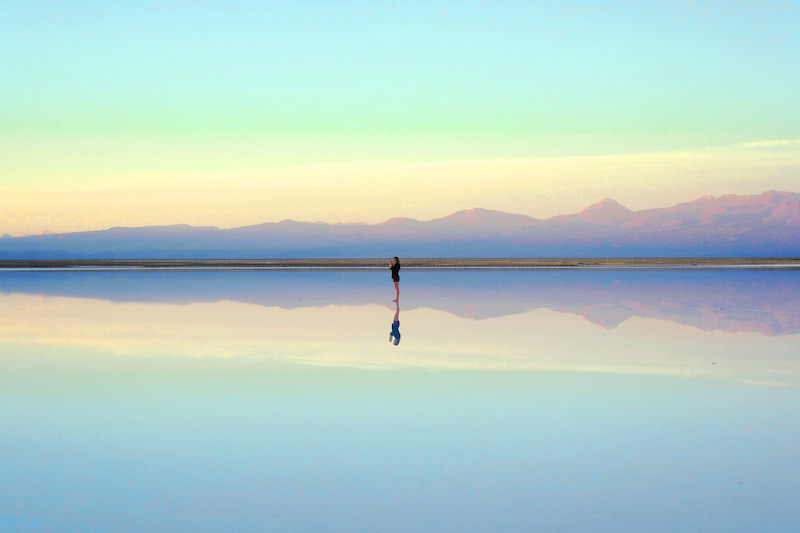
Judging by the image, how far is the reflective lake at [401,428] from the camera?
17.3 feet

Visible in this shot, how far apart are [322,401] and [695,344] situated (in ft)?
25.6

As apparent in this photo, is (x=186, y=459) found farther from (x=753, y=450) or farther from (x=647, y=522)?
(x=753, y=450)

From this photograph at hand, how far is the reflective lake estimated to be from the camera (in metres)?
5.29

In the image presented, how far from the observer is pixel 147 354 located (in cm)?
1269

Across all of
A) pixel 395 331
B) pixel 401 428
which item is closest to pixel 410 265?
pixel 395 331

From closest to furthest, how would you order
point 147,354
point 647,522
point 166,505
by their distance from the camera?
point 647,522 → point 166,505 → point 147,354

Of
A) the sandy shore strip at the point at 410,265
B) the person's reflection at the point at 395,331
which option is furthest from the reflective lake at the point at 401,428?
the sandy shore strip at the point at 410,265

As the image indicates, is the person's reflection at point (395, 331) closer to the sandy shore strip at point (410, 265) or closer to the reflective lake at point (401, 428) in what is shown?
the reflective lake at point (401, 428)

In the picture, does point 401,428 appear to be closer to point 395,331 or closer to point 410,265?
point 395,331

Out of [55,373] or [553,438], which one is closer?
[553,438]

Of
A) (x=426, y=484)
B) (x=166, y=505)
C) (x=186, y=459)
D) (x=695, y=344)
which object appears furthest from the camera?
(x=695, y=344)

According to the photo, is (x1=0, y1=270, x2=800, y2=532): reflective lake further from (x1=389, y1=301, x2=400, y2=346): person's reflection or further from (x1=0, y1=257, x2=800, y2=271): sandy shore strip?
(x1=0, y1=257, x2=800, y2=271): sandy shore strip

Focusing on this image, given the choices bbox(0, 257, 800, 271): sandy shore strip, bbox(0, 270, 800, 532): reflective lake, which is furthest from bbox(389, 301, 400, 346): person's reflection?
bbox(0, 257, 800, 271): sandy shore strip

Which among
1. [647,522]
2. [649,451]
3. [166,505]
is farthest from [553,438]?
[166,505]
